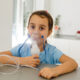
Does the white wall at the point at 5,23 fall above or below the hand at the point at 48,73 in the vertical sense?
above

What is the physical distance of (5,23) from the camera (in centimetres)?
182

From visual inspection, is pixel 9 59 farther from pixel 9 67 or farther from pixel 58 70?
pixel 58 70

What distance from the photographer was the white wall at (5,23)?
5.74 ft

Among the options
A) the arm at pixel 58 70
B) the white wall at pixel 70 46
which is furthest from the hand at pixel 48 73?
the white wall at pixel 70 46

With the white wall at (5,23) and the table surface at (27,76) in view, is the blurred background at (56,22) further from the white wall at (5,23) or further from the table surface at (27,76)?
the table surface at (27,76)

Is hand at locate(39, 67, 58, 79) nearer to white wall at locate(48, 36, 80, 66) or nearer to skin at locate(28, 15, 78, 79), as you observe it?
skin at locate(28, 15, 78, 79)

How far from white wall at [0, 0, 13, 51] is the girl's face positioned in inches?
31.9

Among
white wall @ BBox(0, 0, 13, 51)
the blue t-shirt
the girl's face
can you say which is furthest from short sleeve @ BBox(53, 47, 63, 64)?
white wall @ BBox(0, 0, 13, 51)

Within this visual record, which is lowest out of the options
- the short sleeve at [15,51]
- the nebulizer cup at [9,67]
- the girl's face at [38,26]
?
the nebulizer cup at [9,67]

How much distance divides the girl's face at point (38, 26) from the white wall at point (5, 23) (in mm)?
810

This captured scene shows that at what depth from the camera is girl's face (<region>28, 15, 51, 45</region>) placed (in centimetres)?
97

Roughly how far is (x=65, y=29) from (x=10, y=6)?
1.93m

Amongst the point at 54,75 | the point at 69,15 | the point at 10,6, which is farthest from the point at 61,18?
the point at 54,75

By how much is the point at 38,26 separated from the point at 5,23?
0.93 meters
